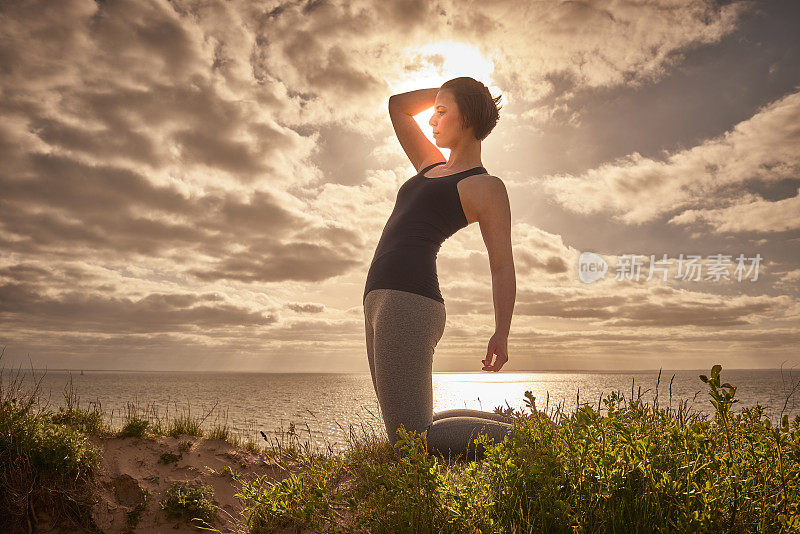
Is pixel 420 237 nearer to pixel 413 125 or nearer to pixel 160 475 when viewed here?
pixel 413 125

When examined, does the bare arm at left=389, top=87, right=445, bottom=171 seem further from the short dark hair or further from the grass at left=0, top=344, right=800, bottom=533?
the grass at left=0, top=344, right=800, bottom=533

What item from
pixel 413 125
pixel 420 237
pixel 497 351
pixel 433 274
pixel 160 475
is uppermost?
pixel 413 125

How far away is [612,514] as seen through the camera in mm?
2125

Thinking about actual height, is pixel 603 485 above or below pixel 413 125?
below

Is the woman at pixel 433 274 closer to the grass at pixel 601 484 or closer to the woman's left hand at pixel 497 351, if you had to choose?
the woman's left hand at pixel 497 351

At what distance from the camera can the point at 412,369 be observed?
3447 millimetres

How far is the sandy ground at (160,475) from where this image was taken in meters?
4.77

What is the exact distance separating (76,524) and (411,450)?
13.7 feet

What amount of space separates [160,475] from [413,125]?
16.3 ft

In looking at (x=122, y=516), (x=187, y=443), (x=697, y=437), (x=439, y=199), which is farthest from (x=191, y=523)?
(x=697, y=437)

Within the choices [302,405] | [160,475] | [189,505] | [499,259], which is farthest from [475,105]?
[302,405]

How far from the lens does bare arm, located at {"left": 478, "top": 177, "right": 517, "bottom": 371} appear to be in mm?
3213

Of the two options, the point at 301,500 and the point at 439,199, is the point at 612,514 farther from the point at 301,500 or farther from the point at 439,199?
the point at 439,199

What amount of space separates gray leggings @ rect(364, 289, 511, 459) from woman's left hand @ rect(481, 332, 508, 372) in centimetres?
48
